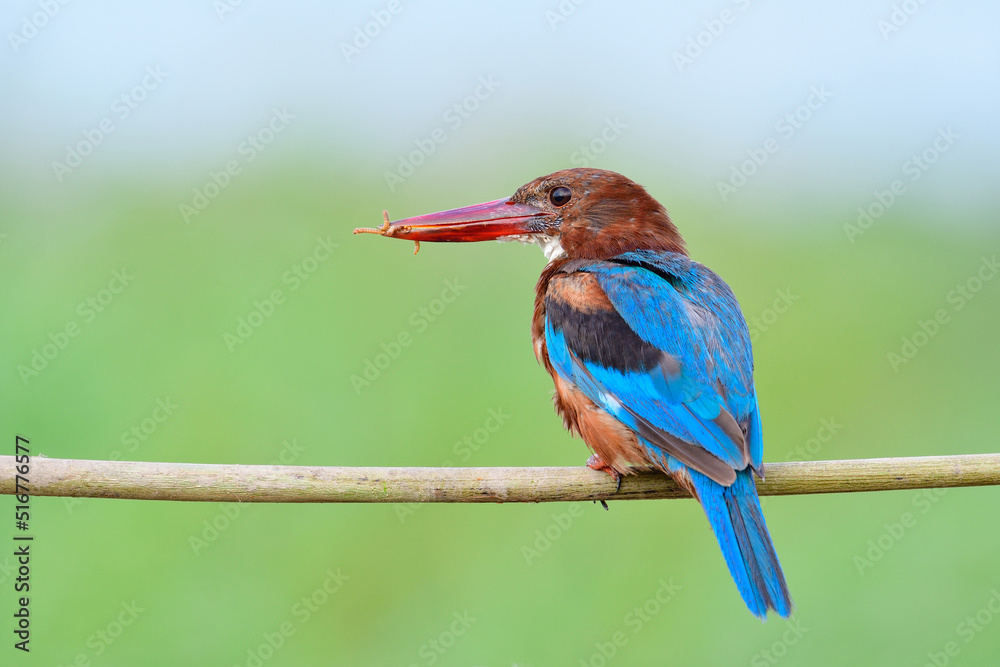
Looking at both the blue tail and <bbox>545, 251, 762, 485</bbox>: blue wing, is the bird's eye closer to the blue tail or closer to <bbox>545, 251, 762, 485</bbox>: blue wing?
<bbox>545, 251, 762, 485</bbox>: blue wing

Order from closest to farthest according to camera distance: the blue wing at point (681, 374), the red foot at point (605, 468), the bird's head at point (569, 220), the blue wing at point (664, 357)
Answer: the blue wing at point (681, 374) → the blue wing at point (664, 357) → the red foot at point (605, 468) → the bird's head at point (569, 220)

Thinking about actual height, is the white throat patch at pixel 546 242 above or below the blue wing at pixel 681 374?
above

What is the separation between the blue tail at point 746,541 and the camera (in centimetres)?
206

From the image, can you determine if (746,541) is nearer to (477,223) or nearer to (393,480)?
(393,480)

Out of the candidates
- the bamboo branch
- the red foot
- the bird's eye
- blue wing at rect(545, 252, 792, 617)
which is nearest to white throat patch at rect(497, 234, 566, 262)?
the bird's eye

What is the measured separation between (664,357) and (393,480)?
31.7 inches

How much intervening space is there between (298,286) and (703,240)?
248 centimetres

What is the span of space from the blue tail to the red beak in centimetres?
111

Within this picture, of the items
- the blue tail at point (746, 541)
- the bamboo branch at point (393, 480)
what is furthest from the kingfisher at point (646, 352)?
the bamboo branch at point (393, 480)

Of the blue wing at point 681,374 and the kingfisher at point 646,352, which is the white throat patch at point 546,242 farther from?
the blue wing at point 681,374

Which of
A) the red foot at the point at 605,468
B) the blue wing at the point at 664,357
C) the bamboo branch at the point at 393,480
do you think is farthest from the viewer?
the red foot at the point at 605,468

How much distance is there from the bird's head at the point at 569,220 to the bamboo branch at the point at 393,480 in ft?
3.04

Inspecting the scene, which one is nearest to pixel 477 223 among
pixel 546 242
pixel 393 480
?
pixel 546 242

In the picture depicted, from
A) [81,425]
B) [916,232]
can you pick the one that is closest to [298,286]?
[81,425]
